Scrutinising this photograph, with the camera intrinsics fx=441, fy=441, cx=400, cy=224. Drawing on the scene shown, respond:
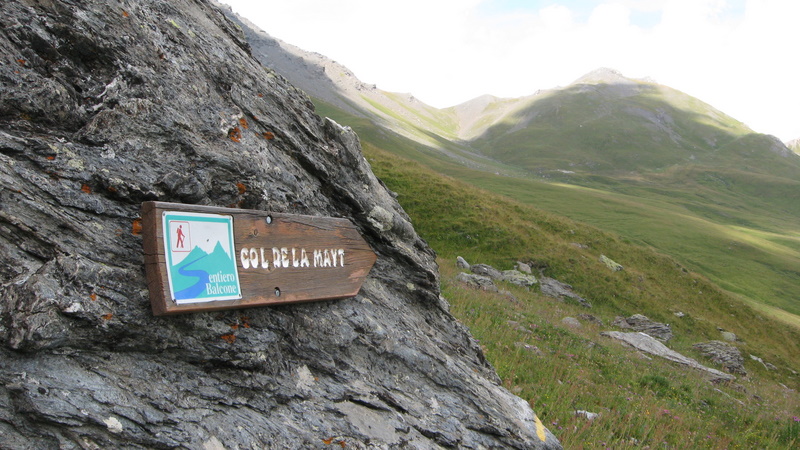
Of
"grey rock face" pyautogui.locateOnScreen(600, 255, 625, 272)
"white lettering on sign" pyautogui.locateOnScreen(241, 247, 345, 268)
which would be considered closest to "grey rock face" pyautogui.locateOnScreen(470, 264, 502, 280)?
"grey rock face" pyautogui.locateOnScreen(600, 255, 625, 272)

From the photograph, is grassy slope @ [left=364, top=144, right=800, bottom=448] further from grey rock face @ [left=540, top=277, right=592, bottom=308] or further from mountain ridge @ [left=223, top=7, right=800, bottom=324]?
mountain ridge @ [left=223, top=7, right=800, bottom=324]

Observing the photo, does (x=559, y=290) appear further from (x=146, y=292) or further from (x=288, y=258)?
(x=146, y=292)

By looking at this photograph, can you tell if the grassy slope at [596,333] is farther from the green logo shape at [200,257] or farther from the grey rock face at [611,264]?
the green logo shape at [200,257]

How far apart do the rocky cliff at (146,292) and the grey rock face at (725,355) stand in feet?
65.7

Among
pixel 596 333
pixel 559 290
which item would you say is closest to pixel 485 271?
pixel 559 290

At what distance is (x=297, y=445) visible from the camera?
13.5ft

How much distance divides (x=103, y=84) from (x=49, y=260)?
6.82ft

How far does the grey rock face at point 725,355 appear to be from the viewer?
827 inches

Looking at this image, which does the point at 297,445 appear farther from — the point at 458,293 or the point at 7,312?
the point at 458,293

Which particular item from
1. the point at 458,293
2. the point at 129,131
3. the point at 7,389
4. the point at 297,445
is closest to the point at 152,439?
the point at 7,389

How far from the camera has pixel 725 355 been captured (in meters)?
22.2

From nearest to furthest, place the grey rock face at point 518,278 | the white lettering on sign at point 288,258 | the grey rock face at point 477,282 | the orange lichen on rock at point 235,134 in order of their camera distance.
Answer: the white lettering on sign at point 288,258 → the orange lichen on rock at point 235,134 → the grey rock face at point 477,282 → the grey rock face at point 518,278

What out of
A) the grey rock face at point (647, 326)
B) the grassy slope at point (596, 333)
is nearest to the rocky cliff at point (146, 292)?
the grassy slope at point (596, 333)

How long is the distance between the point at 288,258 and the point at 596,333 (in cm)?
1815
